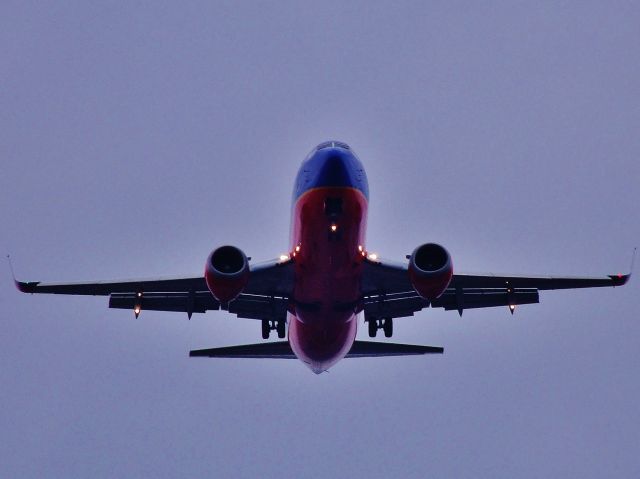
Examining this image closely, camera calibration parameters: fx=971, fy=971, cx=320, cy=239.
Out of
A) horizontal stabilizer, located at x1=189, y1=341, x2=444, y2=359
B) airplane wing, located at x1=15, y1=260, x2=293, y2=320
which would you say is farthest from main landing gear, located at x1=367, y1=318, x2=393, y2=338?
airplane wing, located at x1=15, y1=260, x2=293, y2=320

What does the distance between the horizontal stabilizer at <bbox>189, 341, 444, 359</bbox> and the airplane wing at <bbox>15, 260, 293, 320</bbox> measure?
1.05m

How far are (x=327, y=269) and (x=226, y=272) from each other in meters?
2.89

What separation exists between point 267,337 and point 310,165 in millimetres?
8571

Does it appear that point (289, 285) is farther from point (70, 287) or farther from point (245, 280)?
point (70, 287)

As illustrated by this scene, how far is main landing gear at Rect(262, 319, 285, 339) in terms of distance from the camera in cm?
3303

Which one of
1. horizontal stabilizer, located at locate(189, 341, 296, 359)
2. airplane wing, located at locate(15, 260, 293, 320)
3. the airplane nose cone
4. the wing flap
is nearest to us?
the airplane nose cone

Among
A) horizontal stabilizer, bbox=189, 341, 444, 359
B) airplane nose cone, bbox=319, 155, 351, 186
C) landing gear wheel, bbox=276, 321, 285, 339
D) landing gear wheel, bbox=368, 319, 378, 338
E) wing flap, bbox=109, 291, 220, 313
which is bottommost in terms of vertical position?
horizontal stabilizer, bbox=189, 341, 444, 359

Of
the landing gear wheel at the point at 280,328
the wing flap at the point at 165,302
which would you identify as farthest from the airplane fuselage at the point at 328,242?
the wing flap at the point at 165,302

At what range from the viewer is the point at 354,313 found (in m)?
29.7

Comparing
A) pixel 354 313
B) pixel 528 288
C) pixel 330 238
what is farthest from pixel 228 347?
pixel 528 288

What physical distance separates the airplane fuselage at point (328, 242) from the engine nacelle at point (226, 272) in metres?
1.85

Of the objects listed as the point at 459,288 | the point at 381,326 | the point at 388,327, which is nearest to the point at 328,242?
the point at 459,288

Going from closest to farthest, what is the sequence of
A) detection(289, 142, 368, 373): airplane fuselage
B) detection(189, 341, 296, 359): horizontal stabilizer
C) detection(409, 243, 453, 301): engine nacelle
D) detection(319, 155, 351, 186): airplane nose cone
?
1. detection(409, 243, 453, 301): engine nacelle
2. detection(289, 142, 368, 373): airplane fuselage
3. detection(319, 155, 351, 186): airplane nose cone
4. detection(189, 341, 296, 359): horizontal stabilizer

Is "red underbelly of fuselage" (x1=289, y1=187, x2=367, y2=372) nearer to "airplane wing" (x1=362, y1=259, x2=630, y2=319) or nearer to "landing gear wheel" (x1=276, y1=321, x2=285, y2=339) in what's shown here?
"airplane wing" (x1=362, y1=259, x2=630, y2=319)
